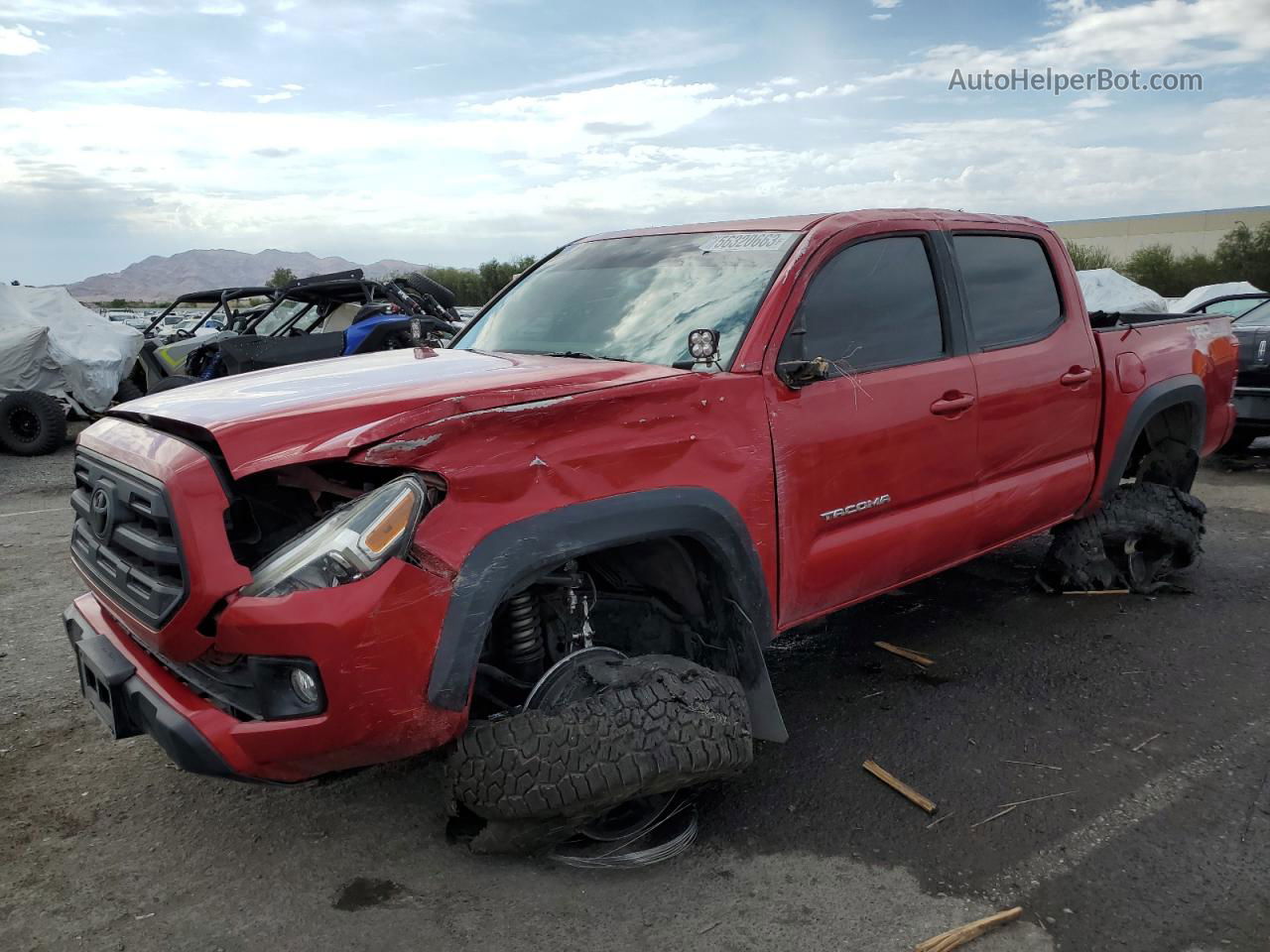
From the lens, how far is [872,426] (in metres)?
3.27

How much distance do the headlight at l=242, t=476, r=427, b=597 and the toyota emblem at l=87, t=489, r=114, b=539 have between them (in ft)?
1.94

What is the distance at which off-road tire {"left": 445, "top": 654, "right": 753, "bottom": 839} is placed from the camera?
246 cm

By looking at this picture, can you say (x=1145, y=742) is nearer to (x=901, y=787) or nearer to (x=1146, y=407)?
(x=901, y=787)

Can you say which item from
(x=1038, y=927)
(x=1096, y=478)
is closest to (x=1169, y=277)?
(x=1096, y=478)

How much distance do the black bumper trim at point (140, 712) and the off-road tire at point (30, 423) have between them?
31.2ft

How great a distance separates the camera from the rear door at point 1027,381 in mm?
3820

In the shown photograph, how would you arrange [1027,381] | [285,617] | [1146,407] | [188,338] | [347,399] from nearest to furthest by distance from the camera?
[285,617] → [347,399] → [1027,381] → [1146,407] → [188,338]

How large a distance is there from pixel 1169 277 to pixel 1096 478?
136 ft

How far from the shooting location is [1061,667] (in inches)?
162

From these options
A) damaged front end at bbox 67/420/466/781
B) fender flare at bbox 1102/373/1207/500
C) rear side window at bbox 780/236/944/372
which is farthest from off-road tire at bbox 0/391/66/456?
fender flare at bbox 1102/373/1207/500

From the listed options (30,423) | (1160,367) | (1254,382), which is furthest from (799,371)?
(30,423)

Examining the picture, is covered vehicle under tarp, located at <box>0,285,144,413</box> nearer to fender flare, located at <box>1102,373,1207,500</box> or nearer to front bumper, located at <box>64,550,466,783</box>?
front bumper, located at <box>64,550,466,783</box>

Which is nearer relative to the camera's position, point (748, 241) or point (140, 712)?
point (140, 712)

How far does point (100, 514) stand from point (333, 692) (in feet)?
3.17
